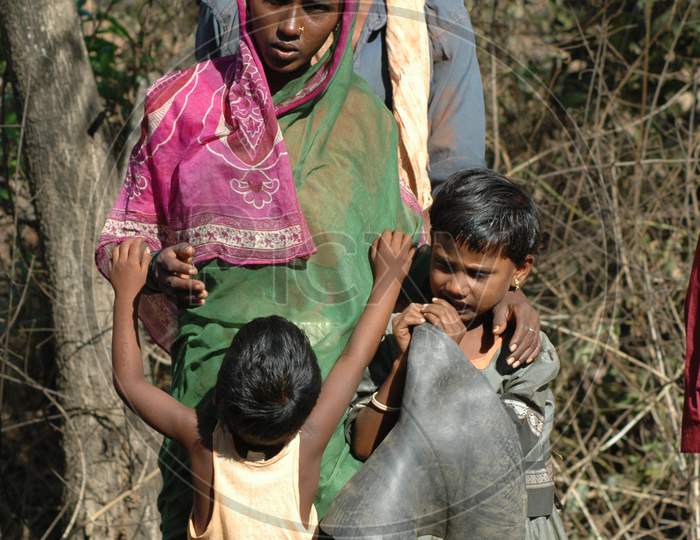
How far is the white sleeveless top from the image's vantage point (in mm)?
2113

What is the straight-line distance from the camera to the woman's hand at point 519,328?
2.19m

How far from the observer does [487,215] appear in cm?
219

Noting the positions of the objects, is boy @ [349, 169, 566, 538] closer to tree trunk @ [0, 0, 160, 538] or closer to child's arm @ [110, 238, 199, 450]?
child's arm @ [110, 238, 199, 450]

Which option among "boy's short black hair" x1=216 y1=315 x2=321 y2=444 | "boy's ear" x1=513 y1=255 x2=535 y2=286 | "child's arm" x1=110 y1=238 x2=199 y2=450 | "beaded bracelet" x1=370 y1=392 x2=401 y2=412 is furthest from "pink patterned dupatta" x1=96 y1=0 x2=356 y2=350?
"boy's ear" x1=513 y1=255 x2=535 y2=286

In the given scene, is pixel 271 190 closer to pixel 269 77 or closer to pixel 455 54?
pixel 269 77

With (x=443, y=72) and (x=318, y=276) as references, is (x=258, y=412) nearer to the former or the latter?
(x=318, y=276)

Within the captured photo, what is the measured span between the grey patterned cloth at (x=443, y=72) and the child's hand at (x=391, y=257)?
635 mm

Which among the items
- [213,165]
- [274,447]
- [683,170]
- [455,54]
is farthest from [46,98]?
[683,170]

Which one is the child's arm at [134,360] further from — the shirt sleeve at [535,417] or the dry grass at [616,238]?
the dry grass at [616,238]

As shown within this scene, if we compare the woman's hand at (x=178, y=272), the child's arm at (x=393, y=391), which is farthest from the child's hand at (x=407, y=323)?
the woman's hand at (x=178, y=272)

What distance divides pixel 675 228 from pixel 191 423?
319 centimetres

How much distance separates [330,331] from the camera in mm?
2227

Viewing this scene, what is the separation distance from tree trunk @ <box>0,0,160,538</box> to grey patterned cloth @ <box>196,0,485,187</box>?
128 cm

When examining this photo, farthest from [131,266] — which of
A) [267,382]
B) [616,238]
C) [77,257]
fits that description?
[616,238]
